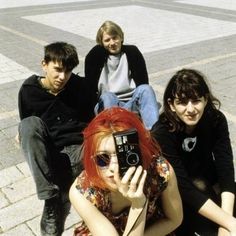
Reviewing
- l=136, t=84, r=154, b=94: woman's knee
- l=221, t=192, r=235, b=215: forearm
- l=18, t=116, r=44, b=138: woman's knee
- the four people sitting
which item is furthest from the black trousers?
l=136, t=84, r=154, b=94: woman's knee

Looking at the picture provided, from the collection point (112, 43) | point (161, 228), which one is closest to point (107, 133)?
point (161, 228)

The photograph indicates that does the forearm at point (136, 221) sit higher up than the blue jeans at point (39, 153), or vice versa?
the forearm at point (136, 221)

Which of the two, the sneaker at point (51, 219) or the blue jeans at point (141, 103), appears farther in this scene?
the blue jeans at point (141, 103)

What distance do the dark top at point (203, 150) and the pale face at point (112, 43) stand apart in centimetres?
193

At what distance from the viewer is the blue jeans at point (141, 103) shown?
163 inches

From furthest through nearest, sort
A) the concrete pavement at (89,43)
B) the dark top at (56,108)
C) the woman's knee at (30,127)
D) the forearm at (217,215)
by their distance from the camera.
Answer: the concrete pavement at (89,43), the dark top at (56,108), the woman's knee at (30,127), the forearm at (217,215)

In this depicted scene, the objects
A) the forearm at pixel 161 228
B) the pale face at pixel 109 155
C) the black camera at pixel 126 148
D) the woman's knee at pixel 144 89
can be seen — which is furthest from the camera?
the woman's knee at pixel 144 89

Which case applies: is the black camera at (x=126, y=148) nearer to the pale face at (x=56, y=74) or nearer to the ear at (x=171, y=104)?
the ear at (x=171, y=104)

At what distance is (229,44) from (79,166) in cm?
657

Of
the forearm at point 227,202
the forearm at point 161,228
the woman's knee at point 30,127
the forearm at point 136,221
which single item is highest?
the forearm at point 136,221

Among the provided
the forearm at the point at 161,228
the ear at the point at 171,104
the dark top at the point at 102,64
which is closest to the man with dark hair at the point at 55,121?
the dark top at the point at 102,64

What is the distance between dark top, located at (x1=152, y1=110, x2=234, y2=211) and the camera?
264 cm

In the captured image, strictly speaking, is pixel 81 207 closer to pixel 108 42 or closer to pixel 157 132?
pixel 157 132

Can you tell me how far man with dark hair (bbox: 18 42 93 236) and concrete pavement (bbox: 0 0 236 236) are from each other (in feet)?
0.99
